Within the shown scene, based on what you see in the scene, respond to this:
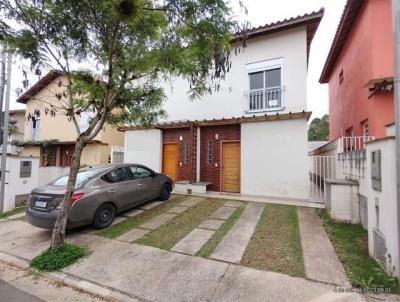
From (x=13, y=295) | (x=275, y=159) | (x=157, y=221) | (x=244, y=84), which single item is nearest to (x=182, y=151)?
(x=244, y=84)

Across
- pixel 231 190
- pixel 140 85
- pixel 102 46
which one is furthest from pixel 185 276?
pixel 231 190

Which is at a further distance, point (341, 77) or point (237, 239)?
point (341, 77)

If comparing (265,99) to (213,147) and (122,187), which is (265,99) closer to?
(213,147)

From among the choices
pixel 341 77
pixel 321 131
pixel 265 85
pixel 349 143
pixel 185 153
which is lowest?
pixel 185 153

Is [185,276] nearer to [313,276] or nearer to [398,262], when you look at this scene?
[313,276]

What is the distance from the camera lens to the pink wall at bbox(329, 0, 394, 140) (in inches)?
266

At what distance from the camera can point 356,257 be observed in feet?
12.2

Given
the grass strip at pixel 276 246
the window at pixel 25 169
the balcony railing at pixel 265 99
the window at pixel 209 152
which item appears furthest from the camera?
the window at pixel 209 152

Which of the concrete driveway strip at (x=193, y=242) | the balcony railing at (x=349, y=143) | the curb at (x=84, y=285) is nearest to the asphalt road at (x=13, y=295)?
the curb at (x=84, y=285)

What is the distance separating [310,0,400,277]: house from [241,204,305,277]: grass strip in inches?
46.2

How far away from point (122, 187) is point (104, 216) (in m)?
0.87

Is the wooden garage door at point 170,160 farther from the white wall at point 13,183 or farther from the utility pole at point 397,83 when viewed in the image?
the utility pole at point 397,83

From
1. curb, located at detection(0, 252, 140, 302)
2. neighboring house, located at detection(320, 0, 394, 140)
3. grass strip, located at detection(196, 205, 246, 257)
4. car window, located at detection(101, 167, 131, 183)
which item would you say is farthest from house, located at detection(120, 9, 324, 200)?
curb, located at detection(0, 252, 140, 302)

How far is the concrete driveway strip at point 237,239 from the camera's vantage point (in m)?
3.98
